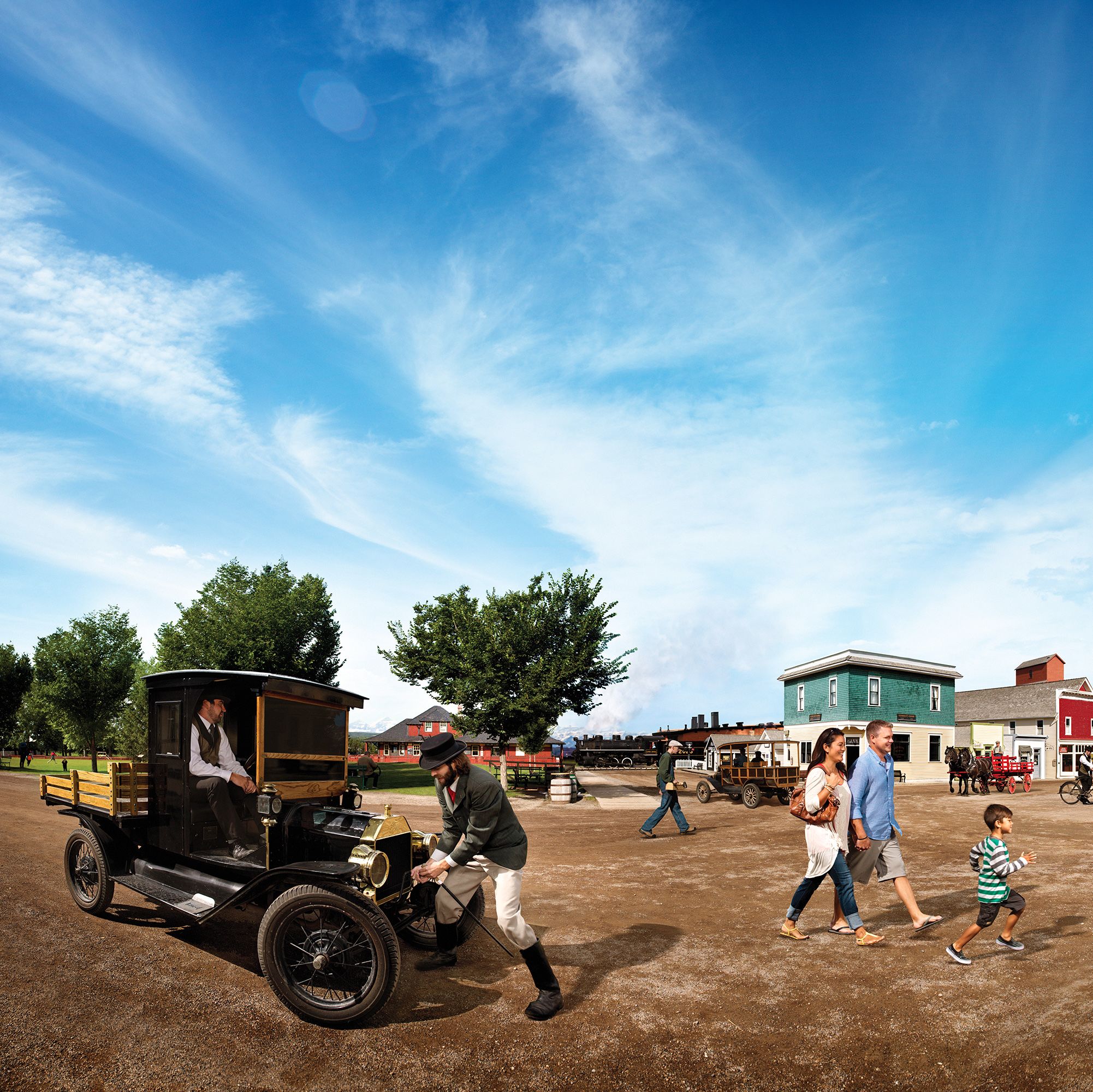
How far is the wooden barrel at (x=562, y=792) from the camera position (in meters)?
23.5

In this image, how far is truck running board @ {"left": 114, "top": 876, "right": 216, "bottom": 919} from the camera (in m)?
6.05

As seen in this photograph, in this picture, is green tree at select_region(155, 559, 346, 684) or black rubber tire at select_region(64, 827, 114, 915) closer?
black rubber tire at select_region(64, 827, 114, 915)

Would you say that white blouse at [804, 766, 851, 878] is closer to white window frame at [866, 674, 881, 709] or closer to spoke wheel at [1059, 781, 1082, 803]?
spoke wheel at [1059, 781, 1082, 803]

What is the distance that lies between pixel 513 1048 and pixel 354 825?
210 centimetres

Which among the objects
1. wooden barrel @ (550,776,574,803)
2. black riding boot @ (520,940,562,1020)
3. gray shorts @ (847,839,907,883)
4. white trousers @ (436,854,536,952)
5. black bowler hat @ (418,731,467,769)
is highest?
black bowler hat @ (418,731,467,769)

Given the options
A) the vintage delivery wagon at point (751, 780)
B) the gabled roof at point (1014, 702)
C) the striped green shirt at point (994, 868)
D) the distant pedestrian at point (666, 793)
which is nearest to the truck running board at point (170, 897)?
the striped green shirt at point (994, 868)

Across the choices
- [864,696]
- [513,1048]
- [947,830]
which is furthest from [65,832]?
[864,696]

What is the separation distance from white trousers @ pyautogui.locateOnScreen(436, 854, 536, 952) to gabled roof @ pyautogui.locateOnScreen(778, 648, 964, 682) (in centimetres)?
3291

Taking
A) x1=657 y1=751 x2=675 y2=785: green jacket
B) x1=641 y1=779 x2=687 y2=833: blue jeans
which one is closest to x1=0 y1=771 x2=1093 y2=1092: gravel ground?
x1=641 y1=779 x2=687 y2=833: blue jeans

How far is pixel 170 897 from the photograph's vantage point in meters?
6.40

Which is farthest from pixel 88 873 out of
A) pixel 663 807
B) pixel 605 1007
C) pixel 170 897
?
pixel 663 807

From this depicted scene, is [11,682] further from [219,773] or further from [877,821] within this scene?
[877,821]

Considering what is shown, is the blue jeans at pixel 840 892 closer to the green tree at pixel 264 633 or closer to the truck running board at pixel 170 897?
the truck running board at pixel 170 897

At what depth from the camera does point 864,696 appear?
1382 inches
